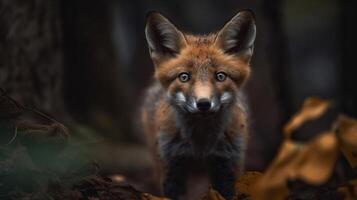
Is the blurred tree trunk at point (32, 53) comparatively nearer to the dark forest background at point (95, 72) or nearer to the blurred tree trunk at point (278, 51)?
the dark forest background at point (95, 72)

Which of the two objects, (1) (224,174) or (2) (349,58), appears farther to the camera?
(2) (349,58)

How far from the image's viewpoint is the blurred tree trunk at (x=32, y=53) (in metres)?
6.82

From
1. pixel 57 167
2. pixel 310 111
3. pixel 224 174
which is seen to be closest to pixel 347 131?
pixel 310 111

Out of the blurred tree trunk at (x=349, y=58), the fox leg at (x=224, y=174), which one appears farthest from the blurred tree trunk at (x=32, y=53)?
the blurred tree trunk at (x=349, y=58)

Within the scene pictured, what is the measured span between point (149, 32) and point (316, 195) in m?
2.27

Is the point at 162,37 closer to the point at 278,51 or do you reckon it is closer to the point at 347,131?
Answer: the point at 278,51

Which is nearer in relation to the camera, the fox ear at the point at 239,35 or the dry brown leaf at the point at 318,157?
the dry brown leaf at the point at 318,157

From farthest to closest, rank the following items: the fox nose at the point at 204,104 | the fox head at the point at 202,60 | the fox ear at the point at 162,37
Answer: the fox ear at the point at 162,37
the fox head at the point at 202,60
the fox nose at the point at 204,104

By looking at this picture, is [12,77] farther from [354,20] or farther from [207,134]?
[354,20]

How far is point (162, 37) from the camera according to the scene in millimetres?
6121

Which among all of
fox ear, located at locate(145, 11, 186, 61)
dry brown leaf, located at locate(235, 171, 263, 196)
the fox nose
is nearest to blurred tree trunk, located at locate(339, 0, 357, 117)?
Answer: fox ear, located at locate(145, 11, 186, 61)

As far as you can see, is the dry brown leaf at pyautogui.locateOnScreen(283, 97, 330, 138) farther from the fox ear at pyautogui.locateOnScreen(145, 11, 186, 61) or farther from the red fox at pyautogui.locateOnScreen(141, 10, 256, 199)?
the fox ear at pyautogui.locateOnScreen(145, 11, 186, 61)

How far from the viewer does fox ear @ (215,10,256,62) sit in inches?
233

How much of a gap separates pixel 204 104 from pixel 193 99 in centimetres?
14
